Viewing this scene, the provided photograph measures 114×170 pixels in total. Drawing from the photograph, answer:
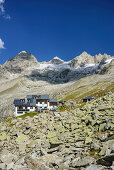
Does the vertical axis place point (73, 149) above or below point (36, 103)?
below

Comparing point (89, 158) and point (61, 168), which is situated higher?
point (89, 158)

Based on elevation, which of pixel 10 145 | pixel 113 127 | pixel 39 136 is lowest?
pixel 10 145

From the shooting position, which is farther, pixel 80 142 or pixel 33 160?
pixel 80 142

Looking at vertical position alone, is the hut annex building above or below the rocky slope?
above

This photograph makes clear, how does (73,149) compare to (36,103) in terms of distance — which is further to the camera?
(36,103)

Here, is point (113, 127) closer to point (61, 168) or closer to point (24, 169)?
point (61, 168)

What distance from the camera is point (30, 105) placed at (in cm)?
9875

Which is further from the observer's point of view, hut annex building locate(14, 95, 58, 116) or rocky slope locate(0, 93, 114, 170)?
hut annex building locate(14, 95, 58, 116)

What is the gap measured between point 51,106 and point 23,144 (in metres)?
75.2

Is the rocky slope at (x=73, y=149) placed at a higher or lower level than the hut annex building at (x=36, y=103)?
lower

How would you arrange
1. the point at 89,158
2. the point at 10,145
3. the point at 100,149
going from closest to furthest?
the point at 89,158 < the point at 100,149 < the point at 10,145

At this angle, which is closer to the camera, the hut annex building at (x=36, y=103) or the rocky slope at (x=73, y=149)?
the rocky slope at (x=73, y=149)

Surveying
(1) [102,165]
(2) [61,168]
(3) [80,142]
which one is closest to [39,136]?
(3) [80,142]

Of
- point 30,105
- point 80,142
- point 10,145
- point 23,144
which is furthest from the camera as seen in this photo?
point 30,105
